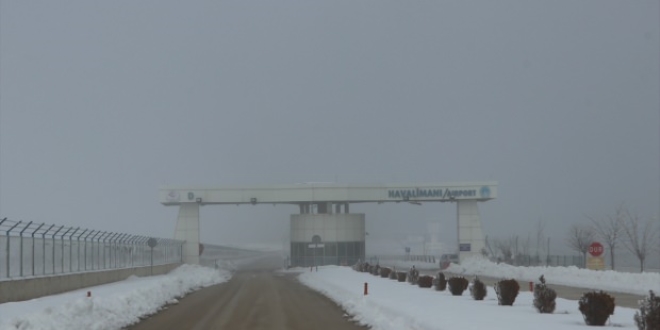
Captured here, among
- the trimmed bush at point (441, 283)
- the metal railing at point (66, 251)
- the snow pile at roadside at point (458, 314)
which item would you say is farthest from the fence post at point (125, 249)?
the snow pile at roadside at point (458, 314)

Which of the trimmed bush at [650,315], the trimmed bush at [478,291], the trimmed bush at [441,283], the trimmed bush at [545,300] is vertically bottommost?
the trimmed bush at [441,283]

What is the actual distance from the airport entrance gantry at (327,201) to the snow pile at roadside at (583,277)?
13913 mm

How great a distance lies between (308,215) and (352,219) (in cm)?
521

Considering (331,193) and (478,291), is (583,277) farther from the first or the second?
(331,193)

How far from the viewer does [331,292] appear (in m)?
44.1

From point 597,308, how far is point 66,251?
30.9 metres

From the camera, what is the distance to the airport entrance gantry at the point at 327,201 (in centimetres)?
9194

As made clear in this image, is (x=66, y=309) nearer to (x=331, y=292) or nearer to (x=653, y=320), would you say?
(x=653, y=320)

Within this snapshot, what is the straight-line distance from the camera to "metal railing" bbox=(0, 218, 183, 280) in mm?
35250

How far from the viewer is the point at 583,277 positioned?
5234cm

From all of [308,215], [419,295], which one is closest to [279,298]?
[419,295]

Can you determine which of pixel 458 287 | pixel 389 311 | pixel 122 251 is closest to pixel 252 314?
pixel 389 311

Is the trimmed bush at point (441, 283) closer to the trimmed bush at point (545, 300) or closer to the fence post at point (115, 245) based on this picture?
the trimmed bush at point (545, 300)

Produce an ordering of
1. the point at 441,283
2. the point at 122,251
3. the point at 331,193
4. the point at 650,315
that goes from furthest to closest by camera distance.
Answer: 1. the point at 331,193
2. the point at 122,251
3. the point at 441,283
4. the point at 650,315
